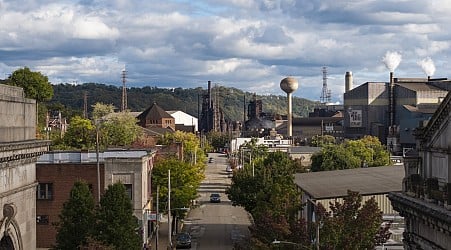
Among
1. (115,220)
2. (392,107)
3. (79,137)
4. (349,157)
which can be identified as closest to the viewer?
(115,220)

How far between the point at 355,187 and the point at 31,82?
5363 centimetres

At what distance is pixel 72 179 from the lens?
5831 cm

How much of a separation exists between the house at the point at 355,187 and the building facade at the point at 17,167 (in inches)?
699

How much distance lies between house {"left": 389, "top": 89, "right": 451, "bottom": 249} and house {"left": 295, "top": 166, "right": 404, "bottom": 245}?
47.4ft

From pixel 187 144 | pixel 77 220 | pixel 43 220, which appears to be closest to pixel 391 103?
pixel 187 144

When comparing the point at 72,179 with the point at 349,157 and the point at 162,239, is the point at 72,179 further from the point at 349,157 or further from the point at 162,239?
the point at 349,157

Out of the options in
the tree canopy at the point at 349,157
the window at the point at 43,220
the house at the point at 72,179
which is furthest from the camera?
the tree canopy at the point at 349,157

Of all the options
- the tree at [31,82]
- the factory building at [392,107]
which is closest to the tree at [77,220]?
the tree at [31,82]

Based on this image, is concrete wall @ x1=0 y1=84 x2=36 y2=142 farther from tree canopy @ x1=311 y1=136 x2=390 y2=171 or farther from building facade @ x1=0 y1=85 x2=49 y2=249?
tree canopy @ x1=311 y1=136 x2=390 y2=171

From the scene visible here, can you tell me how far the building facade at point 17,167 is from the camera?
2508 cm

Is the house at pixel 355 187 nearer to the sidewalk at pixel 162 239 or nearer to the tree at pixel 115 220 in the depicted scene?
the tree at pixel 115 220

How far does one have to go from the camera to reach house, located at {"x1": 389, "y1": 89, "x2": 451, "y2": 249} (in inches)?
936

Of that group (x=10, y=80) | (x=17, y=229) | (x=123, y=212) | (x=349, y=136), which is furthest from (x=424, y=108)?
(x=17, y=229)

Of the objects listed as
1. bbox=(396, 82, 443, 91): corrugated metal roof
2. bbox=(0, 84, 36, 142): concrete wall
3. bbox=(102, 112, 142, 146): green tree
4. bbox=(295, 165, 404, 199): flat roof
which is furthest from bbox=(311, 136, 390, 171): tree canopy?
bbox=(0, 84, 36, 142): concrete wall
